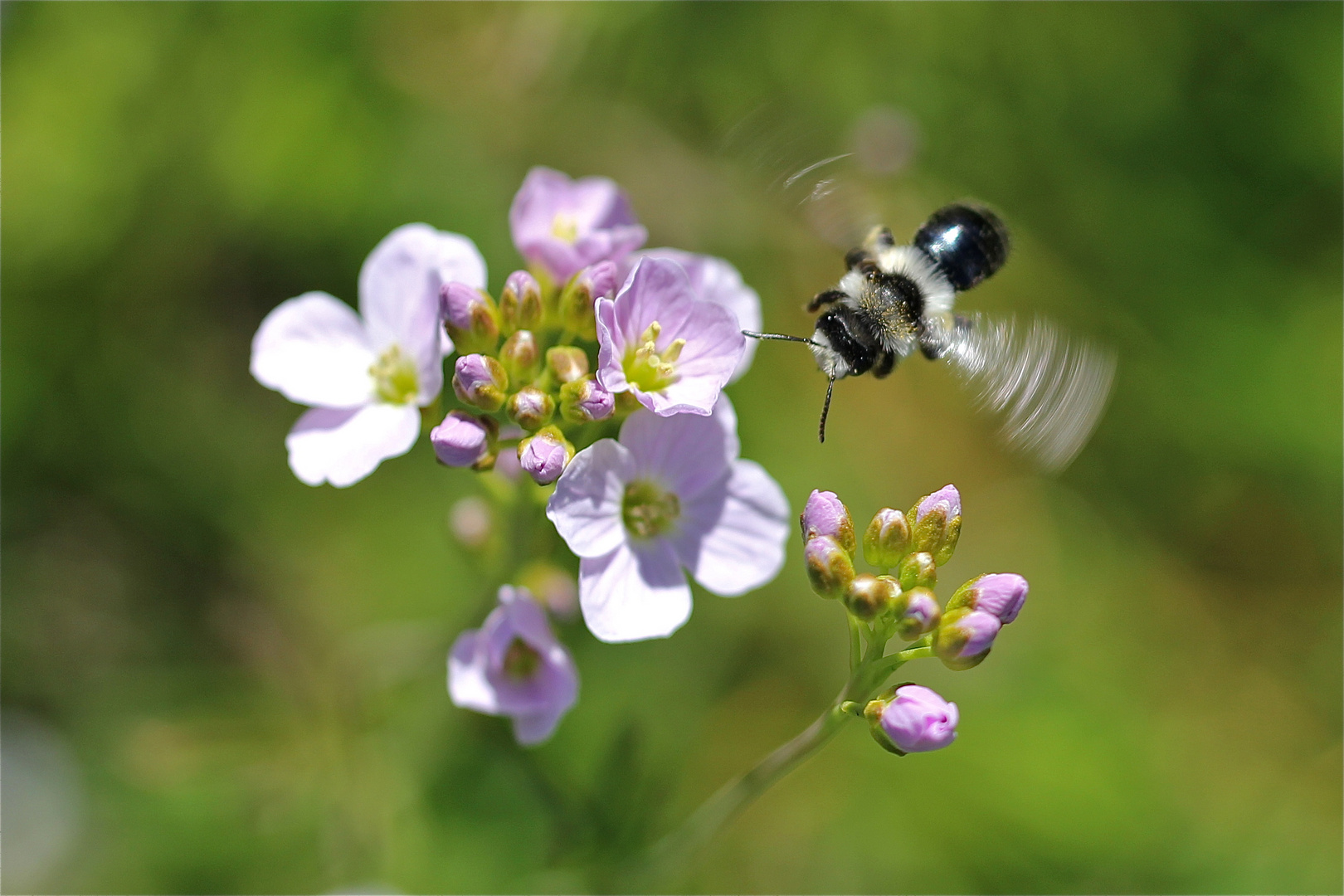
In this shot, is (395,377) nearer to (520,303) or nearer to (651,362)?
(520,303)

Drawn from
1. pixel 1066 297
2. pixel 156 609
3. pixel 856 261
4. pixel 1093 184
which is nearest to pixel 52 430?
pixel 156 609

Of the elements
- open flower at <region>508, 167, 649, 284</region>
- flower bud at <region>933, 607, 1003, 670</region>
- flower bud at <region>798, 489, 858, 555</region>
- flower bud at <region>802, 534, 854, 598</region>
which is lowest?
flower bud at <region>933, 607, 1003, 670</region>

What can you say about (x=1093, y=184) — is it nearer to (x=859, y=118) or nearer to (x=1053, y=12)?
(x=1053, y=12)

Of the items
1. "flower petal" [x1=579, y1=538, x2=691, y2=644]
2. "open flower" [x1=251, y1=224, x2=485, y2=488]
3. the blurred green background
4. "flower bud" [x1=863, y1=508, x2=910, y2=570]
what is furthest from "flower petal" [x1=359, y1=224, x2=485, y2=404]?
the blurred green background

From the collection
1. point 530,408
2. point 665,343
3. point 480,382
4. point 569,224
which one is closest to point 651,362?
point 665,343

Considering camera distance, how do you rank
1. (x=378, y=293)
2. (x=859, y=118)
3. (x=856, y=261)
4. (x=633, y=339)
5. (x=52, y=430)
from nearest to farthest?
(x=633, y=339), (x=378, y=293), (x=856, y=261), (x=52, y=430), (x=859, y=118)

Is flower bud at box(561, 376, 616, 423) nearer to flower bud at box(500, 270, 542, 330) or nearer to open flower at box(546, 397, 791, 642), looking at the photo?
open flower at box(546, 397, 791, 642)
